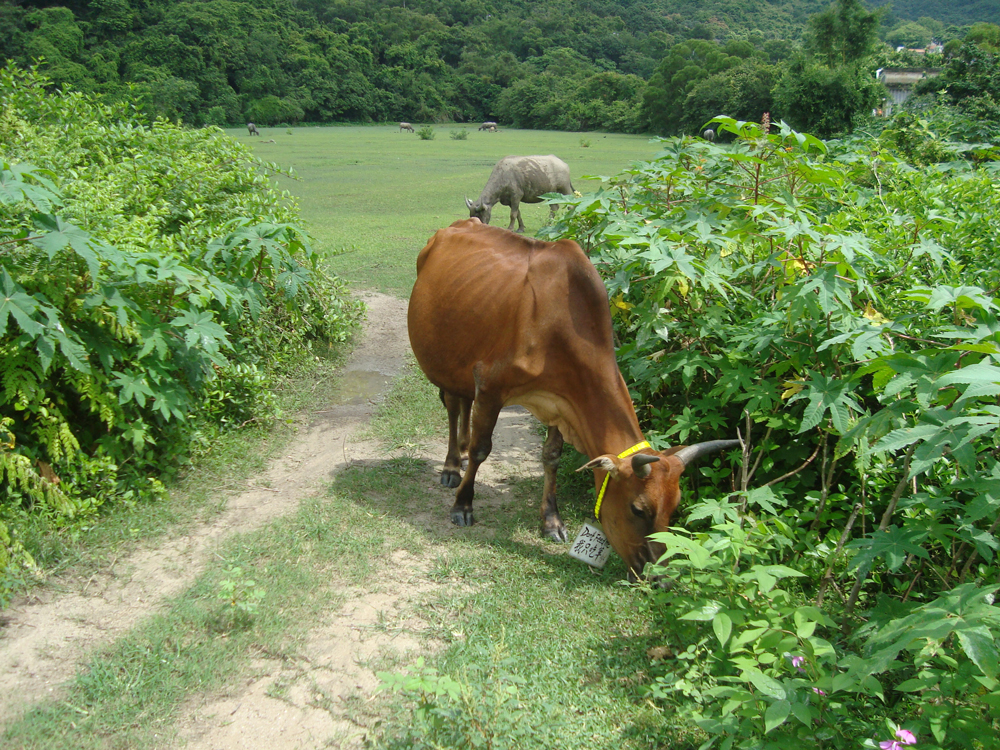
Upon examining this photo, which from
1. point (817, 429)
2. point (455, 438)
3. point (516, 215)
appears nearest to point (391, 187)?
point (516, 215)

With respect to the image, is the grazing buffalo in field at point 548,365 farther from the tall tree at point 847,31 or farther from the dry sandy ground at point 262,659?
the tall tree at point 847,31

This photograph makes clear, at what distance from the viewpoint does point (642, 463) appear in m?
3.35

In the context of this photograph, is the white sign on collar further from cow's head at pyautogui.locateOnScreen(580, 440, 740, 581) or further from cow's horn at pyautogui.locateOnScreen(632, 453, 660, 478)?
cow's horn at pyautogui.locateOnScreen(632, 453, 660, 478)

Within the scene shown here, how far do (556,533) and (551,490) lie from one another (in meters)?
0.26

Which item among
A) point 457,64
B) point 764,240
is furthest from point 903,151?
point 457,64

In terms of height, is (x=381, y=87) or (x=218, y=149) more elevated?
(x=381, y=87)

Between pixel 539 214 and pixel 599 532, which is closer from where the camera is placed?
pixel 599 532

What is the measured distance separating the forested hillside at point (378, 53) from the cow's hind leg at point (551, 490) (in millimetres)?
30242

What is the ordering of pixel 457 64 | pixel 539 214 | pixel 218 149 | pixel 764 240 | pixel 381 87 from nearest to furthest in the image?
1. pixel 764 240
2. pixel 218 149
3. pixel 539 214
4. pixel 381 87
5. pixel 457 64

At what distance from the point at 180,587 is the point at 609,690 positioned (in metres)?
2.26

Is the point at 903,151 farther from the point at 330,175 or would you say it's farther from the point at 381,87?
the point at 381,87

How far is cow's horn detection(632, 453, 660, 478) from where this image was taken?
10.9 feet

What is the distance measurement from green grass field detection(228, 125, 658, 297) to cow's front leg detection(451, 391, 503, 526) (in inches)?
109

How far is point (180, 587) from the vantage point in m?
3.67
